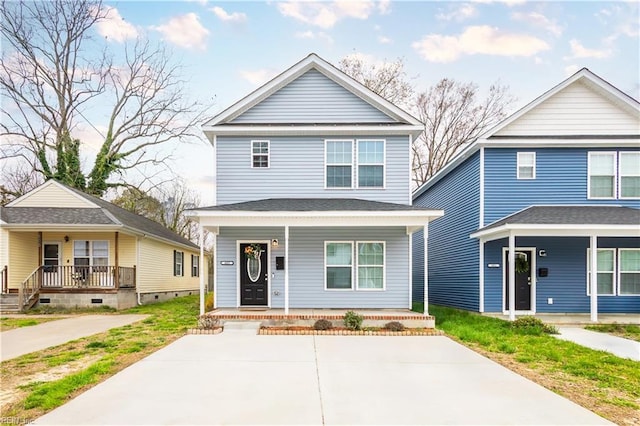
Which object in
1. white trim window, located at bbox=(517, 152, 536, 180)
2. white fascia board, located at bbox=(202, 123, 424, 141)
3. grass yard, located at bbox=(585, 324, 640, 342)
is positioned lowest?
grass yard, located at bbox=(585, 324, 640, 342)

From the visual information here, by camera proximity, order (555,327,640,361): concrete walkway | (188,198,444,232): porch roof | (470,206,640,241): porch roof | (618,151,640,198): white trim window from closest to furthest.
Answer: (555,327,640,361): concrete walkway
(188,198,444,232): porch roof
(470,206,640,241): porch roof
(618,151,640,198): white trim window

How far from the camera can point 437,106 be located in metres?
27.9

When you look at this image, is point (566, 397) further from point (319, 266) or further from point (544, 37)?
point (544, 37)

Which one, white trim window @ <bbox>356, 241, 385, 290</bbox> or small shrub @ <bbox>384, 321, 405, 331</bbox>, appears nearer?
small shrub @ <bbox>384, 321, 405, 331</bbox>

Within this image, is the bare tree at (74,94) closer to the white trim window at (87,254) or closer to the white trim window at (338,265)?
the white trim window at (87,254)

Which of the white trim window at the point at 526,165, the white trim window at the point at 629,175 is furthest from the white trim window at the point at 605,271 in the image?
the white trim window at the point at 526,165

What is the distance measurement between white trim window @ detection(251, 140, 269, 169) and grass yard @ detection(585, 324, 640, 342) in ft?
35.6

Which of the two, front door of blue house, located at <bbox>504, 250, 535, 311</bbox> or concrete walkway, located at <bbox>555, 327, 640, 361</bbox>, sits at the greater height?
front door of blue house, located at <bbox>504, 250, 535, 311</bbox>

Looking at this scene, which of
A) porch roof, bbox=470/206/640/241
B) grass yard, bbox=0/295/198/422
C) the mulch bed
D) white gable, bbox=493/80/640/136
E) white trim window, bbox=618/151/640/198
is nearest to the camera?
grass yard, bbox=0/295/198/422

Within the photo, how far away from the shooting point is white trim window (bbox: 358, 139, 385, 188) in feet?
41.1

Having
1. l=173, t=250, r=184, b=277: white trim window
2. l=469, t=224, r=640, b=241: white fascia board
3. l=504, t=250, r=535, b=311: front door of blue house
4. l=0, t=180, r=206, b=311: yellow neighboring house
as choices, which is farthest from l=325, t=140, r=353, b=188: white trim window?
l=173, t=250, r=184, b=277: white trim window

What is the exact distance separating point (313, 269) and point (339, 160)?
3.61 metres

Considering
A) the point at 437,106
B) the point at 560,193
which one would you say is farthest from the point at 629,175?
the point at 437,106

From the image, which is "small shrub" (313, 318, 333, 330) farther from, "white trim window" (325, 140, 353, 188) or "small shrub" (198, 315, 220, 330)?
"white trim window" (325, 140, 353, 188)
